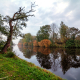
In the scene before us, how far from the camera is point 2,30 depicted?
8.39 m

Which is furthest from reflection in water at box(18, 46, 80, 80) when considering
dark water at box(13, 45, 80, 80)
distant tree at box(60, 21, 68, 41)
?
distant tree at box(60, 21, 68, 41)

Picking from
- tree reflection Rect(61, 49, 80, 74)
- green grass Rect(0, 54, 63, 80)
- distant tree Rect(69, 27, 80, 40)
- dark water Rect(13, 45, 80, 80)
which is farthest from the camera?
distant tree Rect(69, 27, 80, 40)

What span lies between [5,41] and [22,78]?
25.2 feet

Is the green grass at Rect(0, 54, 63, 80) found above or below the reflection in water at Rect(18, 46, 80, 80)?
above

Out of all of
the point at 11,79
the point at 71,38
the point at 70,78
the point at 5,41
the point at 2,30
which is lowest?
the point at 70,78

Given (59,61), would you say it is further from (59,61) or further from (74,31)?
(74,31)

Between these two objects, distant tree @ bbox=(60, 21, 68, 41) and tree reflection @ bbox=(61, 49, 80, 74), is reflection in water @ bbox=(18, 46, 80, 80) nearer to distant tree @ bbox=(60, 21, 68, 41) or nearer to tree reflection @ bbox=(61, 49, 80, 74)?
tree reflection @ bbox=(61, 49, 80, 74)

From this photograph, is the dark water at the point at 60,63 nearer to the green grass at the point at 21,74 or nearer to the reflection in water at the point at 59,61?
the reflection in water at the point at 59,61

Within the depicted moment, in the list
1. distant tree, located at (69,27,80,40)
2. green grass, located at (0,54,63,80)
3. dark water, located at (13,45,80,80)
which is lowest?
dark water, located at (13,45,80,80)

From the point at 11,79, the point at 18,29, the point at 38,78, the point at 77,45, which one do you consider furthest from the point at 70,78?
the point at 77,45

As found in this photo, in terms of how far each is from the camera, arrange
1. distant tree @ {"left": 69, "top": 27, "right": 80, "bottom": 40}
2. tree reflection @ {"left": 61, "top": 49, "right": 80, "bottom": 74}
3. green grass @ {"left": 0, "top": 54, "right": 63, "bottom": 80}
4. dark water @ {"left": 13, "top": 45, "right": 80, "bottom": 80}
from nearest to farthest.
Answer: green grass @ {"left": 0, "top": 54, "right": 63, "bottom": 80} → dark water @ {"left": 13, "top": 45, "right": 80, "bottom": 80} → tree reflection @ {"left": 61, "top": 49, "right": 80, "bottom": 74} → distant tree @ {"left": 69, "top": 27, "right": 80, "bottom": 40}

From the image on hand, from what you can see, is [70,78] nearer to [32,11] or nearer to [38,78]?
[38,78]

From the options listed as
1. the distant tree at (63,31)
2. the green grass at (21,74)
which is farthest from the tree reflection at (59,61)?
the distant tree at (63,31)

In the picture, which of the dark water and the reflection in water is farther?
the reflection in water
